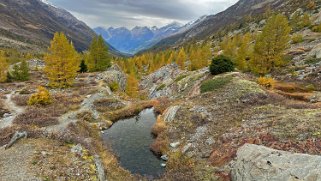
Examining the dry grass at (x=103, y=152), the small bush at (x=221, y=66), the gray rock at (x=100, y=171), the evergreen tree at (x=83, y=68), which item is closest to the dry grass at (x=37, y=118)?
the dry grass at (x=103, y=152)

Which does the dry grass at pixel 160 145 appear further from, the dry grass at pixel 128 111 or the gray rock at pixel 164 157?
the dry grass at pixel 128 111

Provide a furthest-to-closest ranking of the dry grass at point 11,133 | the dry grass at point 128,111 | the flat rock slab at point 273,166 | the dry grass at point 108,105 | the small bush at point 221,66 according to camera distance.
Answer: the small bush at point 221,66
the dry grass at point 108,105
the dry grass at point 128,111
the dry grass at point 11,133
the flat rock slab at point 273,166

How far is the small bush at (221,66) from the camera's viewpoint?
48969mm

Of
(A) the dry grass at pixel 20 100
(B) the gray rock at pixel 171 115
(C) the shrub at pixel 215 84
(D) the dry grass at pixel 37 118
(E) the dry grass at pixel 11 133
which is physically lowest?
(B) the gray rock at pixel 171 115

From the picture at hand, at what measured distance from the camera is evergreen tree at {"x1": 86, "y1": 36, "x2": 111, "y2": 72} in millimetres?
85875

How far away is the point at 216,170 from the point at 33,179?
1452 cm

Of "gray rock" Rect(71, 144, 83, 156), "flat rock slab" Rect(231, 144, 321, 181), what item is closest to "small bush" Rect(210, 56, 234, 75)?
"flat rock slab" Rect(231, 144, 321, 181)

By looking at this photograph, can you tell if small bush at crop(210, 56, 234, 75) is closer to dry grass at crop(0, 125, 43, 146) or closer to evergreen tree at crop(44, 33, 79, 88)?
dry grass at crop(0, 125, 43, 146)

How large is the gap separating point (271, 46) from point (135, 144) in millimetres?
37303

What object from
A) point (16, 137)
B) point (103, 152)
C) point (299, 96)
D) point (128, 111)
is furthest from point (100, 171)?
point (299, 96)

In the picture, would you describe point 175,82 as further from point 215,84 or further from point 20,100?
point 20,100

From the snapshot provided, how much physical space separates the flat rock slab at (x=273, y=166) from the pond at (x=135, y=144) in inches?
344

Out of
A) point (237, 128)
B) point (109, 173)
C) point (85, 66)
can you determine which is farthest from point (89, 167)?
point (85, 66)

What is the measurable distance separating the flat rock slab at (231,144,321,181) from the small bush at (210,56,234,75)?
28.5m
